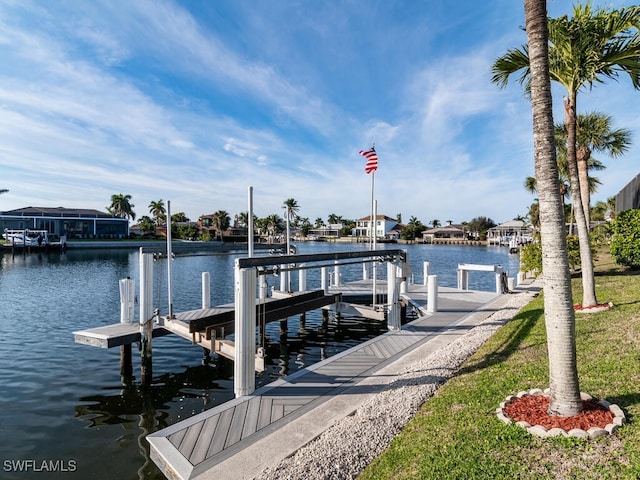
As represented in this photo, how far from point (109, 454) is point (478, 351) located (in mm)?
7445

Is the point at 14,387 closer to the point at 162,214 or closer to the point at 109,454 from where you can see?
the point at 109,454

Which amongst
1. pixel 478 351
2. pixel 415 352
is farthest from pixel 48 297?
pixel 478 351

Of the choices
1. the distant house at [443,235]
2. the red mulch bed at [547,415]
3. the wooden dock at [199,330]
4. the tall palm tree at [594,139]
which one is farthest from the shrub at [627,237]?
the distant house at [443,235]

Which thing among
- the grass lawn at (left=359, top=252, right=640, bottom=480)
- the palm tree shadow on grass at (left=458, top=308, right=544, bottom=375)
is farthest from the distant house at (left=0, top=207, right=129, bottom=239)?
the grass lawn at (left=359, top=252, right=640, bottom=480)

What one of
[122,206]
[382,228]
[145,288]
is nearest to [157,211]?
[122,206]

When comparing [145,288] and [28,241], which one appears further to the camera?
[28,241]

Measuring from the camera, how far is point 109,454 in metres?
5.88

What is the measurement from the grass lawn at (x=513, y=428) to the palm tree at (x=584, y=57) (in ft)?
12.7

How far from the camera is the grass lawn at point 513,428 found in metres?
3.62

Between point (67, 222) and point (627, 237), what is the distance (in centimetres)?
9352

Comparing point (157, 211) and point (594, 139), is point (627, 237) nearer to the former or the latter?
point (594, 139)

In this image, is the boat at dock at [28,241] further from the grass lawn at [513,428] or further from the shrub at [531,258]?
the grass lawn at [513,428]

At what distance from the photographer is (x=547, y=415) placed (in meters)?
4.48

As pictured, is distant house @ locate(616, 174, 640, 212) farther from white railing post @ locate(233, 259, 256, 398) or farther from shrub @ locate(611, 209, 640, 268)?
white railing post @ locate(233, 259, 256, 398)
